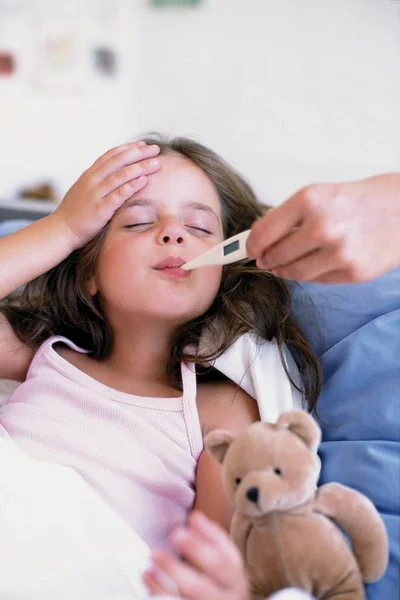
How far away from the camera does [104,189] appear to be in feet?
3.47

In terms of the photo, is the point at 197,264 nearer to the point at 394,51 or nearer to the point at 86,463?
the point at 86,463

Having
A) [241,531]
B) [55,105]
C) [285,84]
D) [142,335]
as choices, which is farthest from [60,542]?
[55,105]

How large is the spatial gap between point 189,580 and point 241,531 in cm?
11

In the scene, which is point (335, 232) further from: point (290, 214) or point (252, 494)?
point (252, 494)

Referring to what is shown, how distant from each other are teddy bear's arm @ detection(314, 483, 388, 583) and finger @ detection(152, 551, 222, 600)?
0.14 m

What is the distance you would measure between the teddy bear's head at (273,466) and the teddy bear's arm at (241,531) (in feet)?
0.16

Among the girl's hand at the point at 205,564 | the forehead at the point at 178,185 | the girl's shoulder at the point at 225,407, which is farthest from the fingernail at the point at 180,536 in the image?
the forehead at the point at 178,185

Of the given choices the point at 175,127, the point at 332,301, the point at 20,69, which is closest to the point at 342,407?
the point at 332,301

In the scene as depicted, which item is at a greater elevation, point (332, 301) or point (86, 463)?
point (332, 301)

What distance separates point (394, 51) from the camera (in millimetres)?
1772

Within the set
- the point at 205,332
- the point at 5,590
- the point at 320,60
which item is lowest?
the point at 5,590

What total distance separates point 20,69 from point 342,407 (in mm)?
2081

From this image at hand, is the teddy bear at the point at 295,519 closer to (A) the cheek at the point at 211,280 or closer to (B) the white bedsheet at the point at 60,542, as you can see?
(B) the white bedsheet at the point at 60,542

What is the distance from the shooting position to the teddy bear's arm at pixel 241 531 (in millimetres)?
672
